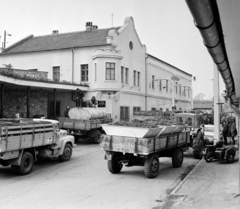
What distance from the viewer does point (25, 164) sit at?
36.5 ft

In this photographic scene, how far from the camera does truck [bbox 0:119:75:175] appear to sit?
10.1m

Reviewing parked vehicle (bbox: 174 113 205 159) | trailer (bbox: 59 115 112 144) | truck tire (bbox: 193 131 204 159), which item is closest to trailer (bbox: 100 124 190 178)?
parked vehicle (bbox: 174 113 205 159)

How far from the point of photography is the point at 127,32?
3212 centimetres

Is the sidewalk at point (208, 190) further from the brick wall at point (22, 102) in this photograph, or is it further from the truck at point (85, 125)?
the brick wall at point (22, 102)

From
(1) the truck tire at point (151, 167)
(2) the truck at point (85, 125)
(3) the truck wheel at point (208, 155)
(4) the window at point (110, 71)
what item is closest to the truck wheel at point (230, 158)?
(3) the truck wheel at point (208, 155)

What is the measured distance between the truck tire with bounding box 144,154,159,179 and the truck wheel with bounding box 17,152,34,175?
14.0 ft

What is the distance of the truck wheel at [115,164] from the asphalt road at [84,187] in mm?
221

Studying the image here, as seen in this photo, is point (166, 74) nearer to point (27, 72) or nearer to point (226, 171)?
point (27, 72)

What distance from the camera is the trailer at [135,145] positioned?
1002 centimetres

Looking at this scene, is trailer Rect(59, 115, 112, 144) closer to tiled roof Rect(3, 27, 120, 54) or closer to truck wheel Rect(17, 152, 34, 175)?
truck wheel Rect(17, 152, 34, 175)

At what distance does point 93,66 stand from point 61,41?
633 cm

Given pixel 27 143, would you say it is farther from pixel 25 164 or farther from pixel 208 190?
pixel 208 190

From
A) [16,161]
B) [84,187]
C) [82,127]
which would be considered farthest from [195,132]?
[16,161]

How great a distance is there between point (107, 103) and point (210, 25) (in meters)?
25.8
